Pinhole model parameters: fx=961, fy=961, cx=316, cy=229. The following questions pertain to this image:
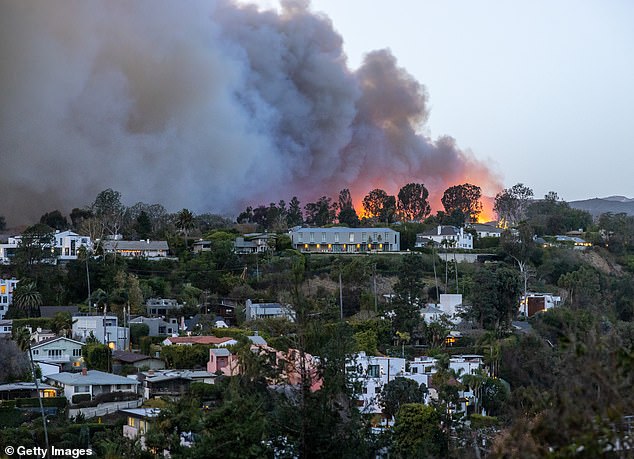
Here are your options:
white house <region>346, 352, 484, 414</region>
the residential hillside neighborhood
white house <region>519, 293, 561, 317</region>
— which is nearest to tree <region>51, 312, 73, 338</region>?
the residential hillside neighborhood

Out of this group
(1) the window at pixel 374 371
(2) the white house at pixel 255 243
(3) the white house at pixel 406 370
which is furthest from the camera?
(2) the white house at pixel 255 243

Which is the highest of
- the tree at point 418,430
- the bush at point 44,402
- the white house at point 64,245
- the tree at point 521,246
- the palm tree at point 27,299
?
the white house at point 64,245

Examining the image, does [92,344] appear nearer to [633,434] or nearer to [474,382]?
[474,382]

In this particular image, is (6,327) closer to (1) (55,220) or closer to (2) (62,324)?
(2) (62,324)

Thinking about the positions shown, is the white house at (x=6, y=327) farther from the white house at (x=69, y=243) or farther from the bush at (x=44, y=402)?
the white house at (x=69, y=243)

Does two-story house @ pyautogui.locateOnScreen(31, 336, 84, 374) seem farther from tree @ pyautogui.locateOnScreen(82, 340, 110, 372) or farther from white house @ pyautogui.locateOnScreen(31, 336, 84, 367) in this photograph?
tree @ pyautogui.locateOnScreen(82, 340, 110, 372)

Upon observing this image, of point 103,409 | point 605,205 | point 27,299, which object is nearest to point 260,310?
point 27,299

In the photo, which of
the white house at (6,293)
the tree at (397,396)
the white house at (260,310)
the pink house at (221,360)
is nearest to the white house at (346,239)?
the white house at (260,310)
